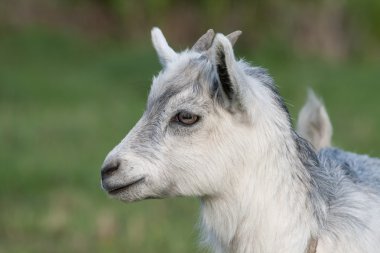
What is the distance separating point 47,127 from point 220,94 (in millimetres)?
7901

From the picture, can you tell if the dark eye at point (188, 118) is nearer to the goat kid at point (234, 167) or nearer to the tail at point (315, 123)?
the goat kid at point (234, 167)

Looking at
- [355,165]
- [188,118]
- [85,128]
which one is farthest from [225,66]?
[85,128]

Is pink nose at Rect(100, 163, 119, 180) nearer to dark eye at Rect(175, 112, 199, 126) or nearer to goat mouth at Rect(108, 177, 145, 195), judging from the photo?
goat mouth at Rect(108, 177, 145, 195)

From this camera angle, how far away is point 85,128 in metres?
12.6

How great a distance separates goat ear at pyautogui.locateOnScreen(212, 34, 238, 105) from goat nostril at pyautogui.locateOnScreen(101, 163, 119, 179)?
0.58 metres

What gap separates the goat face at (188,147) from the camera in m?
4.92

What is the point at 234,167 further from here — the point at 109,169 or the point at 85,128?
the point at 85,128

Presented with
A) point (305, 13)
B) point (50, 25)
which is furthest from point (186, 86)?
point (50, 25)

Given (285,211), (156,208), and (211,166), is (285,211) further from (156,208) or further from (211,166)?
(156,208)

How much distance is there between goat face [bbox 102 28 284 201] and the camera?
16.1 ft

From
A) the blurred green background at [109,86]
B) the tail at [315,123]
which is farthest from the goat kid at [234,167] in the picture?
the blurred green background at [109,86]

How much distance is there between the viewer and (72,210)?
9.05 metres

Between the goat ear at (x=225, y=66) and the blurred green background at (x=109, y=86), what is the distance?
6.79 feet

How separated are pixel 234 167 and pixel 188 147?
8.9 inches
